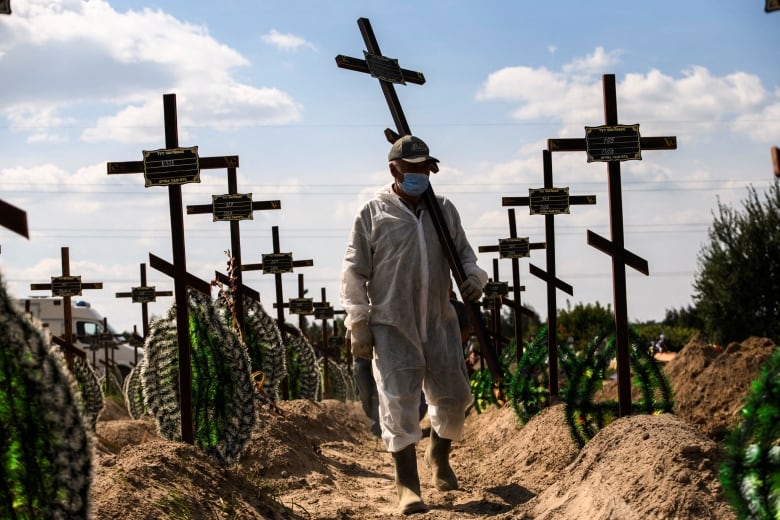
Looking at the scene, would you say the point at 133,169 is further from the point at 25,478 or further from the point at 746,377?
the point at 746,377

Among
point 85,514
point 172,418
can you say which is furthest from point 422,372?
point 85,514

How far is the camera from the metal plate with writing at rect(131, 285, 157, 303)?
19047 millimetres

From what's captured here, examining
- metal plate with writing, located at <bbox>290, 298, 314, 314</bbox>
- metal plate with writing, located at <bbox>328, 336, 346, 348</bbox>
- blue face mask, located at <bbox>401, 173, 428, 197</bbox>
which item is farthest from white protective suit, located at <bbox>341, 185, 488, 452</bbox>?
metal plate with writing, located at <bbox>328, 336, 346, 348</bbox>

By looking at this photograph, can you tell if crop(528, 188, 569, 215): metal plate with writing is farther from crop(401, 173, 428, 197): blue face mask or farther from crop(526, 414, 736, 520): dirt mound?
crop(526, 414, 736, 520): dirt mound

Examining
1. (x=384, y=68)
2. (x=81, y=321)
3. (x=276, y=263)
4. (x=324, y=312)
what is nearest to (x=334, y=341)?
(x=324, y=312)

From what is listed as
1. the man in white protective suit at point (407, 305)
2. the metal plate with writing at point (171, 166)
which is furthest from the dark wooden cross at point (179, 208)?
the man in white protective suit at point (407, 305)

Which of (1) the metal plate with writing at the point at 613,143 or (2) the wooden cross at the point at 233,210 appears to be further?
(2) the wooden cross at the point at 233,210

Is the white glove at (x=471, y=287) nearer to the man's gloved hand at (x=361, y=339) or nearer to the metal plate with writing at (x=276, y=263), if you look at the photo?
the man's gloved hand at (x=361, y=339)

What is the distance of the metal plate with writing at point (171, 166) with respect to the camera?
7.32m

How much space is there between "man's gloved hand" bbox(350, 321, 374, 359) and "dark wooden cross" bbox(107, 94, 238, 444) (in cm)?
104

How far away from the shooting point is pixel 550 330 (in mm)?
10961

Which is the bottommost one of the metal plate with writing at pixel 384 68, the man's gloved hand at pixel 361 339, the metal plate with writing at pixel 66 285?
the man's gloved hand at pixel 361 339

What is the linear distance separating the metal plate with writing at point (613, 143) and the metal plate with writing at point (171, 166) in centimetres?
254

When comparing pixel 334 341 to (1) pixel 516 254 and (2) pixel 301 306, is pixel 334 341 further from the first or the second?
(1) pixel 516 254
